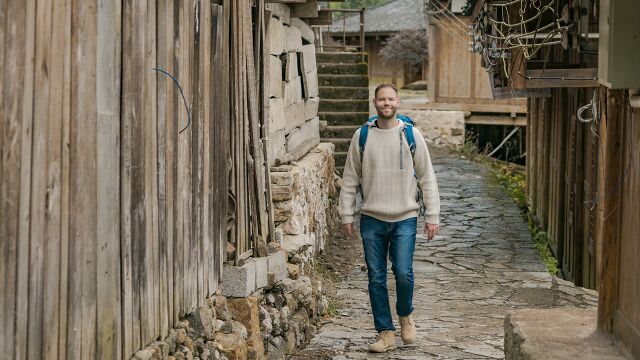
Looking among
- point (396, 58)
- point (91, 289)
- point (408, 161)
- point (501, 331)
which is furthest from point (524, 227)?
point (396, 58)

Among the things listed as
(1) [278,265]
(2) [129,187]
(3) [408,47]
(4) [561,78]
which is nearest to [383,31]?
(3) [408,47]

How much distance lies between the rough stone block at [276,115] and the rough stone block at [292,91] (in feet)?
1.57

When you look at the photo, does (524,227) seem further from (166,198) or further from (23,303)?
(23,303)

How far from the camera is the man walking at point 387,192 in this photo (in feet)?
24.9

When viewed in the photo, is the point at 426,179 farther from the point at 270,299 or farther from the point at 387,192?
the point at 270,299

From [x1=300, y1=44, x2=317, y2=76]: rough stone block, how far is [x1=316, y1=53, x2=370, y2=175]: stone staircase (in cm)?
354

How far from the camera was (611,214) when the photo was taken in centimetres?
583

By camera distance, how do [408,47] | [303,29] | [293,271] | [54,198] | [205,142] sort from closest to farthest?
[54,198]
[205,142]
[293,271]
[303,29]
[408,47]

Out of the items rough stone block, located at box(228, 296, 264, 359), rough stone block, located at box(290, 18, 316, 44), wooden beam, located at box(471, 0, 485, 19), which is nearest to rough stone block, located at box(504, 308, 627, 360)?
rough stone block, located at box(228, 296, 264, 359)

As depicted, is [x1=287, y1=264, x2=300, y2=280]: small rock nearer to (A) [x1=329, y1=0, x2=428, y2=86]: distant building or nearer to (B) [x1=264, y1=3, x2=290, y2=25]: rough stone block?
(B) [x1=264, y1=3, x2=290, y2=25]: rough stone block

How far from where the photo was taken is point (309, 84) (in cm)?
1302

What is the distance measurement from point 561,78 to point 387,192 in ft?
13.3

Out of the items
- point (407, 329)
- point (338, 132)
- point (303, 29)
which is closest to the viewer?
point (407, 329)

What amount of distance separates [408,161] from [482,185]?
1234 centimetres
